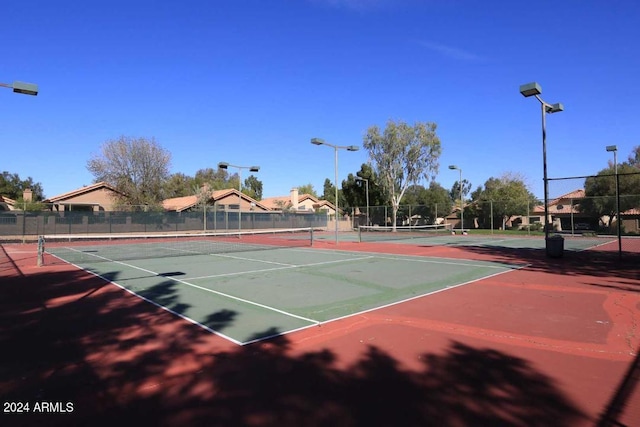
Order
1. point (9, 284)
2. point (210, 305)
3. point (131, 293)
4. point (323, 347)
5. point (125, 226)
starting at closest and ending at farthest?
point (323, 347)
point (210, 305)
point (131, 293)
point (9, 284)
point (125, 226)

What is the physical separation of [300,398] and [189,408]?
3.85 ft

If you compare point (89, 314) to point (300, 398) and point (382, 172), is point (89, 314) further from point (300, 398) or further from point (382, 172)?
point (382, 172)

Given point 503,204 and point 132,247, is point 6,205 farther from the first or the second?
point 503,204

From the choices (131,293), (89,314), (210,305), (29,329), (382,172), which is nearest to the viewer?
(29,329)

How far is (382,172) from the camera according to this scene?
51.1m

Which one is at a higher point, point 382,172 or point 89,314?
point 382,172

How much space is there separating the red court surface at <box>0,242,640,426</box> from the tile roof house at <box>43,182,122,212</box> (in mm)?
42732

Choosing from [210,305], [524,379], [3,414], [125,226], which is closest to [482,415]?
[524,379]

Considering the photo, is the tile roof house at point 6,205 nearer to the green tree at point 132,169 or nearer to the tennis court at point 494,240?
the green tree at point 132,169

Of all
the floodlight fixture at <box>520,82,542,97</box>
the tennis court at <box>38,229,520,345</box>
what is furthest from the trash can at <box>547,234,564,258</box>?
the floodlight fixture at <box>520,82,542,97</box>

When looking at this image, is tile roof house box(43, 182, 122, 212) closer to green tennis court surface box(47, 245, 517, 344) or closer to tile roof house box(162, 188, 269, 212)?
tile roof house box(162, 188, 269, 212)

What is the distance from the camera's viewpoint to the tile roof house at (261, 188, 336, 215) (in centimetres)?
7146

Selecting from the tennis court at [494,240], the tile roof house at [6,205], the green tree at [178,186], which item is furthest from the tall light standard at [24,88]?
the green tree at [178,186]

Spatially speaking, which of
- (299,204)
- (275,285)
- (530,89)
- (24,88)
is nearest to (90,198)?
(299,204)
